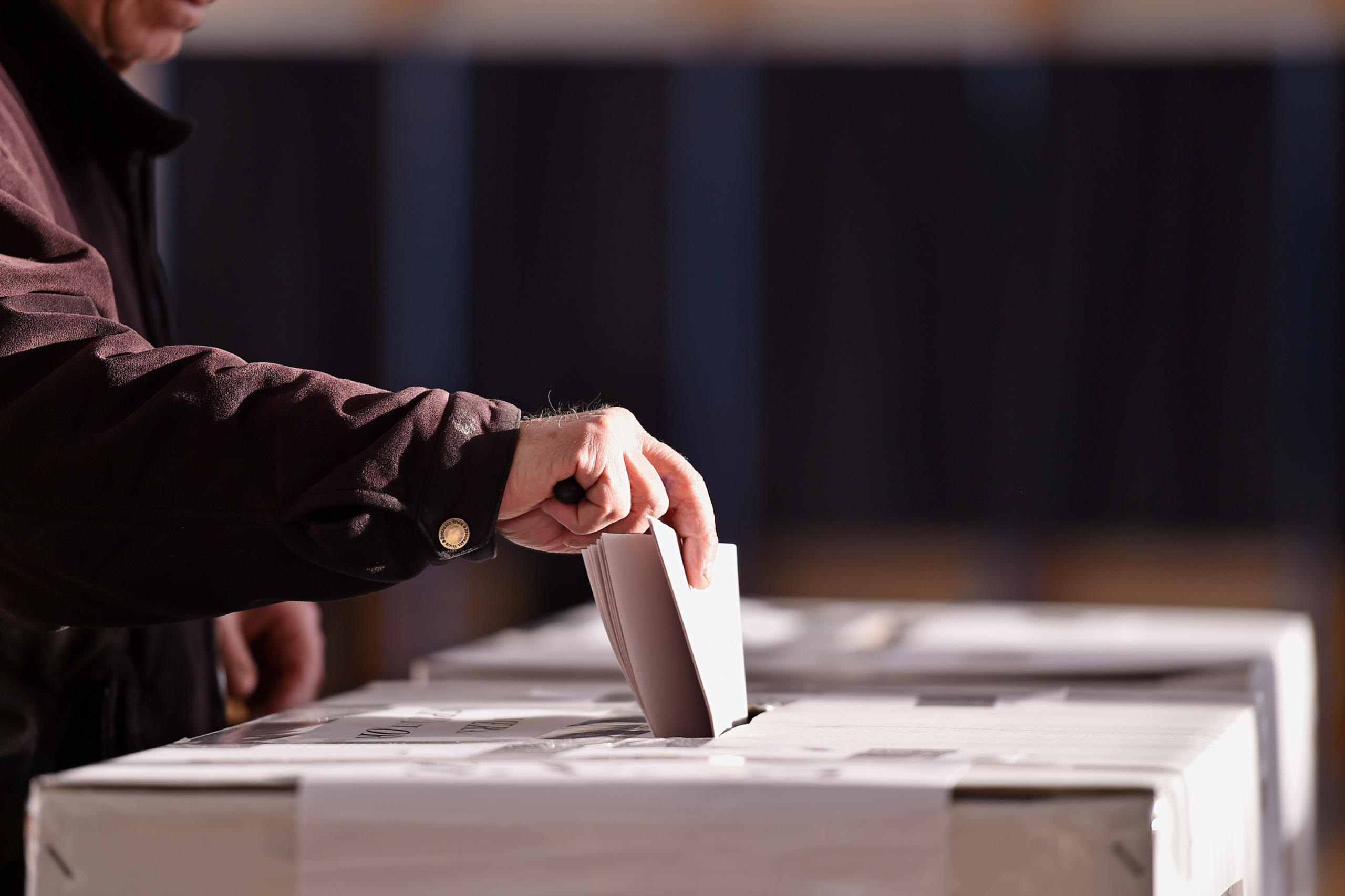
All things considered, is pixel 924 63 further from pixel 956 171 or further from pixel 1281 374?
pixel 1281 374

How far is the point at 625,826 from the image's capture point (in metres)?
0.66

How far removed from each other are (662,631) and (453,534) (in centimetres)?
16

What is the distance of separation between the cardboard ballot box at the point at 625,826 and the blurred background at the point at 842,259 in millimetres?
3317

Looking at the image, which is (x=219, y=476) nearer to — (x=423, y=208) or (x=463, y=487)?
(x=463, y=487)

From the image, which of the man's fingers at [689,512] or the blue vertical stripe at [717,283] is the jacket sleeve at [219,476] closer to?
the man's fingers at [689,512]

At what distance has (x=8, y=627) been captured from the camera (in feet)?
3.25

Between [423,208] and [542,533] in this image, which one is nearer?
[542,533]

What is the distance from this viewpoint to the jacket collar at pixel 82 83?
1.07 metres

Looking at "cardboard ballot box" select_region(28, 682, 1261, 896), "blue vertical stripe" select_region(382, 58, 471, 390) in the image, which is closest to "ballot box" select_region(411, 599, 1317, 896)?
"cardboard ballot box" select_region(28, 682, 1261, 896)

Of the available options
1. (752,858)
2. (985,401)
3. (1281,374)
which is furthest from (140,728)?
(1281,374)

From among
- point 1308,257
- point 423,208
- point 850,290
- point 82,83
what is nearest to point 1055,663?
point 82,83

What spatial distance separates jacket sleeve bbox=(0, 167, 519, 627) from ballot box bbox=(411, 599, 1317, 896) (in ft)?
1.54

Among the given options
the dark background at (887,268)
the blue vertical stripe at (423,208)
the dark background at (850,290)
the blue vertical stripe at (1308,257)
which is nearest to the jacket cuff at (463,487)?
the dark background at (887,268)

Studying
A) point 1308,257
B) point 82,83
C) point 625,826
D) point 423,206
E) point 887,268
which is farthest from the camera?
point 423,206
